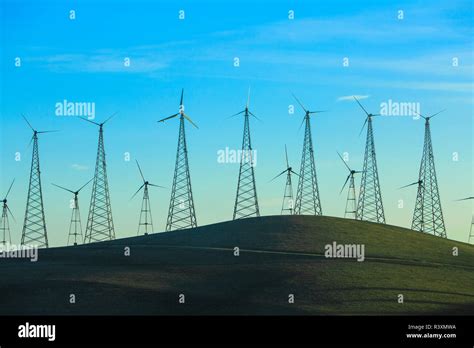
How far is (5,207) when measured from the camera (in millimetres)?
150625

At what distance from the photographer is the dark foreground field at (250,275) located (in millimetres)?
78312

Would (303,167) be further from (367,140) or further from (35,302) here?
(35,302)

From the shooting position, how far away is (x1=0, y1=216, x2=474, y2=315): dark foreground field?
78312 mm

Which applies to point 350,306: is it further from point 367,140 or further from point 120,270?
point 367,140

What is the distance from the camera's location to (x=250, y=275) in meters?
94.2

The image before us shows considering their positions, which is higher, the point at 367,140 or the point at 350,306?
the point at 367,140

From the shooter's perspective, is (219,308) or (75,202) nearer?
(219,308)

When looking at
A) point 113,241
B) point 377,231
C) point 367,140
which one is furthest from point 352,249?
point 113,241

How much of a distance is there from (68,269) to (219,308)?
1171 inches
